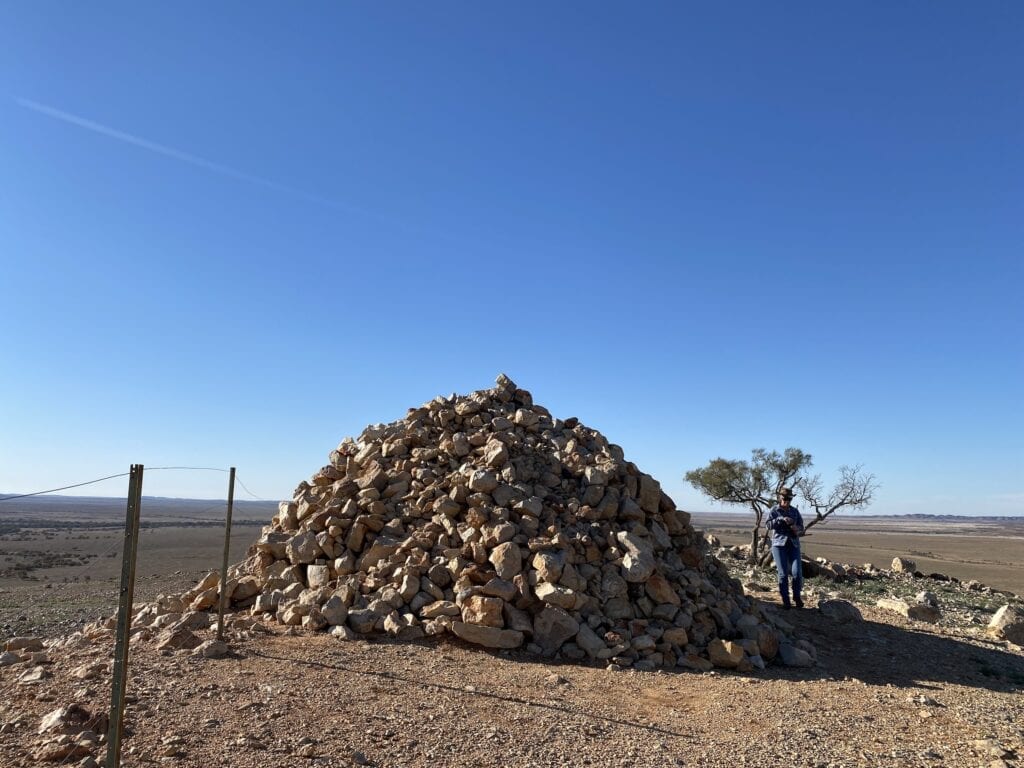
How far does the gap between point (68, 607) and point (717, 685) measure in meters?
15.3

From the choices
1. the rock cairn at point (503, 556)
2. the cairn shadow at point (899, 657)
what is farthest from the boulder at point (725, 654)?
the cairn shadow at point (899, 657)

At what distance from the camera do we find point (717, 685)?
23.8ft

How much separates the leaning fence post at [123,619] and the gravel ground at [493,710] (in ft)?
2.06

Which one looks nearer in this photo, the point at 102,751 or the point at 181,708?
the point at 102,751

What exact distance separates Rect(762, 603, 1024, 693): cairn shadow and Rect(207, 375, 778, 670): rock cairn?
89 centimetres

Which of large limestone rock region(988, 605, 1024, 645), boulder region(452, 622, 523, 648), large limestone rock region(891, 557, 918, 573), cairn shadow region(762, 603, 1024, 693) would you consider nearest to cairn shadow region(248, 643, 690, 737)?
boulder region(452, 622, 523, 648)

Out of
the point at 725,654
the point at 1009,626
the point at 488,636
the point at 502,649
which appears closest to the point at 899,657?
the point at 725,654

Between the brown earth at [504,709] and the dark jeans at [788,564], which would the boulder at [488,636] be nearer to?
the brown earth at [504,709]

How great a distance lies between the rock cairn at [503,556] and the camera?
8172 millimetres

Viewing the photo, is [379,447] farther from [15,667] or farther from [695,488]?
[695,488]

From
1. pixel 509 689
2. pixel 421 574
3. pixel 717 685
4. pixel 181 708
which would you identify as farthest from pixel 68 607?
pixel 717 685

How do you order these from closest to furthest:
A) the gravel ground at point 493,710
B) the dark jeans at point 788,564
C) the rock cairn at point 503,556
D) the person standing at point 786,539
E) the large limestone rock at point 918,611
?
the gravel ground at point 493,710 → the rock cairn at point 503,556 → the person standing at point 786,539 → the dark jeans at point 788,564 → the large limestone rock at point 918,611

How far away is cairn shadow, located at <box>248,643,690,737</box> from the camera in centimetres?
591

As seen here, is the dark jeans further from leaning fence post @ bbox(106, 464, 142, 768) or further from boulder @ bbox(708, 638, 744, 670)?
leaning fence post @ bbox(106, 464, 142, 768)
